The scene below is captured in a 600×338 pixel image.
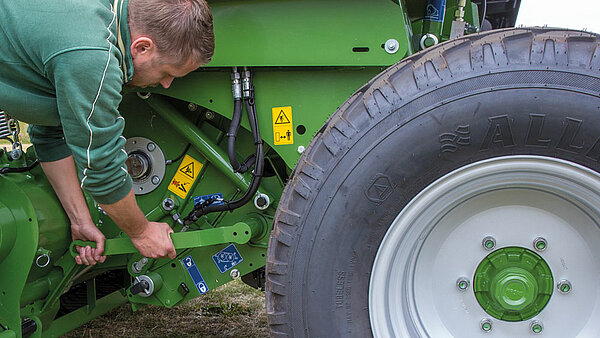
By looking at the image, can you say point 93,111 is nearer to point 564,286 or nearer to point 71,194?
point 71,194

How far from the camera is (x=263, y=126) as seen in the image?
1781mm

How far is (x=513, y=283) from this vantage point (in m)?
1.55

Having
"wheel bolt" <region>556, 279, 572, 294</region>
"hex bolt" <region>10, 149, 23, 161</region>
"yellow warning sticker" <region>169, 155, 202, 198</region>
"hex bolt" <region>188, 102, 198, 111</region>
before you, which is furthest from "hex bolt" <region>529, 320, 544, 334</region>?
"hex bolt" <region>10, 149, 23, 161</region>

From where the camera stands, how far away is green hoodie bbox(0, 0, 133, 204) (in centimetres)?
137

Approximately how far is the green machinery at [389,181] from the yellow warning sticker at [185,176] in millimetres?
121

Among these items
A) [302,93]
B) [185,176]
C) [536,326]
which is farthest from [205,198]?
[536,326]

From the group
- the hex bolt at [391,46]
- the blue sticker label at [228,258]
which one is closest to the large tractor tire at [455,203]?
the hex bolt at [391,46]

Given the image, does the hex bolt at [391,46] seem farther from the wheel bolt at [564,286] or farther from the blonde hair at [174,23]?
the wheel bolt at [564,286]

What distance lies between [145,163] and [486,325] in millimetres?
1360

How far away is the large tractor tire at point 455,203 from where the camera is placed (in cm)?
138

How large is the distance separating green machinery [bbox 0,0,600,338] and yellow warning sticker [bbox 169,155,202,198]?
12 cm

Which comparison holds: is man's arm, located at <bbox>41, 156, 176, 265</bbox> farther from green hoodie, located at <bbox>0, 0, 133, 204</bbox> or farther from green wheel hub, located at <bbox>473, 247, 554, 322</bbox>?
green wheel hub, located at <bbox>473, 247, 554, 322</bbox>

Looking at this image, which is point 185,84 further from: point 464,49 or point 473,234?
point 473,234

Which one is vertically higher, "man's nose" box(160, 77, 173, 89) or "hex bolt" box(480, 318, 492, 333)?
"man's nose" box(160, 77, 173, 89)
